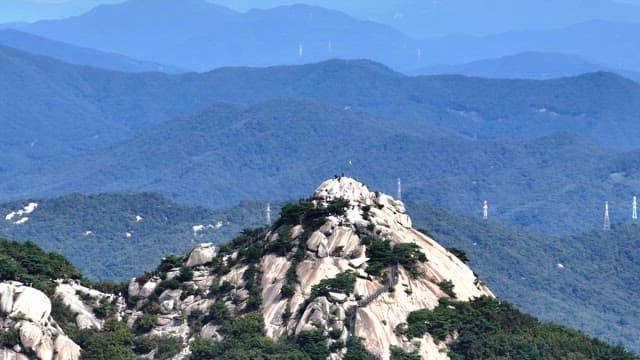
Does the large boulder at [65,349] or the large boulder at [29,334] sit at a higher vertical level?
the large boulder at [29,334]

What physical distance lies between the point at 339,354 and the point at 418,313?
527cm

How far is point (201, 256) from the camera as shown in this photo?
10156 centimetres

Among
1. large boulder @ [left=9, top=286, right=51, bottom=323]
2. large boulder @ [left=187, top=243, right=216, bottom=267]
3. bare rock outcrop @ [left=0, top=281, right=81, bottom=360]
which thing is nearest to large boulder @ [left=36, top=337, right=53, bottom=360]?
bare rock outcrop @ [left=0, top=281, right=81, bottom=360]

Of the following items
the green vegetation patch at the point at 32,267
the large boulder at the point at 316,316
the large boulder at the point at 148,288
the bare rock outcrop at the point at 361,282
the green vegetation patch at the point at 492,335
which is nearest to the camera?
the large boulder at the point at 316,316

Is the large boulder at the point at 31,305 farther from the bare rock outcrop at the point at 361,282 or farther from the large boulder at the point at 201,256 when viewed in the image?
the large boulder at the point at 201,256

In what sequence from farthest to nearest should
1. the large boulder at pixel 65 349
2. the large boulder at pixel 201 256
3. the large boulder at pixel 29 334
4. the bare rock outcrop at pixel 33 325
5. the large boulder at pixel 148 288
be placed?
the large boulder at pixel 201 256 < the large boulder at pixel 148 288 < the large boulder at pixel 65 349 < the bare rock outcrop at pixel 33 325 < the large boulder at pixel 29 334

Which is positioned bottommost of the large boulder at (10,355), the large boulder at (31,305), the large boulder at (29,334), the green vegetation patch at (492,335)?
the green vegetation patch at (492,335)

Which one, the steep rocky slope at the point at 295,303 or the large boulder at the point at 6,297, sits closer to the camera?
the large boulder at the point at 6,297

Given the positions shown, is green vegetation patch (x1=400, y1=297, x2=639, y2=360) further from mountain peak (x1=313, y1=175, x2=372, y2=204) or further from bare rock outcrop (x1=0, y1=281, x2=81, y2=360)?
bare rock outcrop (x1=0, y1=281, x2=81, y2=360)

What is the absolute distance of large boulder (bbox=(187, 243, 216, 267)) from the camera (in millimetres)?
101125

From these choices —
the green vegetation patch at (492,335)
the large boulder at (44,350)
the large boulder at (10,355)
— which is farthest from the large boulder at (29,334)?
the green vegetation patch at (492,335)

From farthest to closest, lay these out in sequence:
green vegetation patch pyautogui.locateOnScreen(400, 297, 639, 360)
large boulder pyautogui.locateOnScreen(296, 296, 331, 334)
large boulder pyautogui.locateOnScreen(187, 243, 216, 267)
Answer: large boulder pyautogui.locateOnScreen(187, 243, 216, 267) < green vegetation patch pyautogui.locateOnScreen(400, 297, 639, 360) < large boulder pyautogui.locateOnScreen(296, 296, 331, 334)

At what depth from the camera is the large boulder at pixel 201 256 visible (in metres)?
101

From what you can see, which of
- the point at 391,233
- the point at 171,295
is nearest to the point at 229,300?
the point at 171,295
